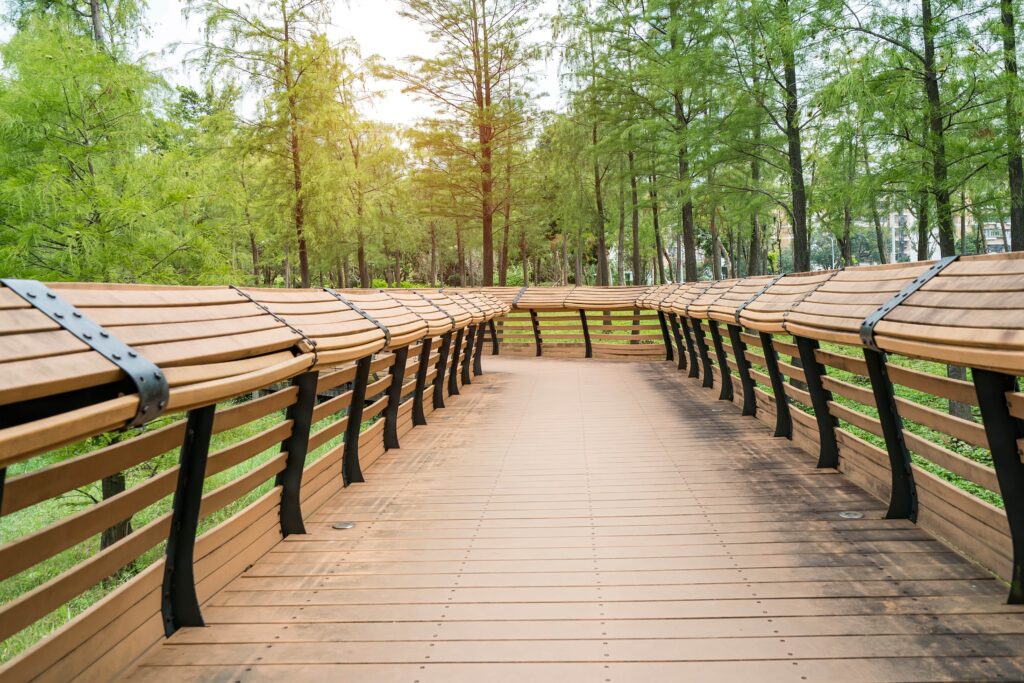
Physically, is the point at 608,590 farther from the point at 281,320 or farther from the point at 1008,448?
the point at 281,320

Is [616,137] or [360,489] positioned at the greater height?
[616,137]

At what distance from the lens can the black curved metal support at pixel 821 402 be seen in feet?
16.1

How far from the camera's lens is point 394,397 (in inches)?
238

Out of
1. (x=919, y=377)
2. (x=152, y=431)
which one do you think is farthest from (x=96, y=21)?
(x=919, y=377)

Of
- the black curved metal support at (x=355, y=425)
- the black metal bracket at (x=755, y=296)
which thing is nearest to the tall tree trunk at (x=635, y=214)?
the black metal bracket at (x=755, y=296)

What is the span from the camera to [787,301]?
17.2ft

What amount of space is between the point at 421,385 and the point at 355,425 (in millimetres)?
2411

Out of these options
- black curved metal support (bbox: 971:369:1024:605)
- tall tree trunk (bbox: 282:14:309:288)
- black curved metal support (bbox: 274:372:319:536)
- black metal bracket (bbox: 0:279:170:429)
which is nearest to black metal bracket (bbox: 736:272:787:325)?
black curved metal support (bbox: 971:369:1024:605)

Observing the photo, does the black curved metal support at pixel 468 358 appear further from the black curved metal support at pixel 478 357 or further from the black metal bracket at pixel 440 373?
the black metal bracket at pixel 440 373

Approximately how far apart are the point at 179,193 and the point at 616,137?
12530 millimetres

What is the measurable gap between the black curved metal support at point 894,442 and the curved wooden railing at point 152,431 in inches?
107

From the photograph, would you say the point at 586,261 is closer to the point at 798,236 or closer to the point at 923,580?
the point at 798,236

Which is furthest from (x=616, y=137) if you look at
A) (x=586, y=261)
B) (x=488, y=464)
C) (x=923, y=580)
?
(x=586, y=261)

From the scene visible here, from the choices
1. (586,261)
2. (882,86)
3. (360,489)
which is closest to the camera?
(360,489)
